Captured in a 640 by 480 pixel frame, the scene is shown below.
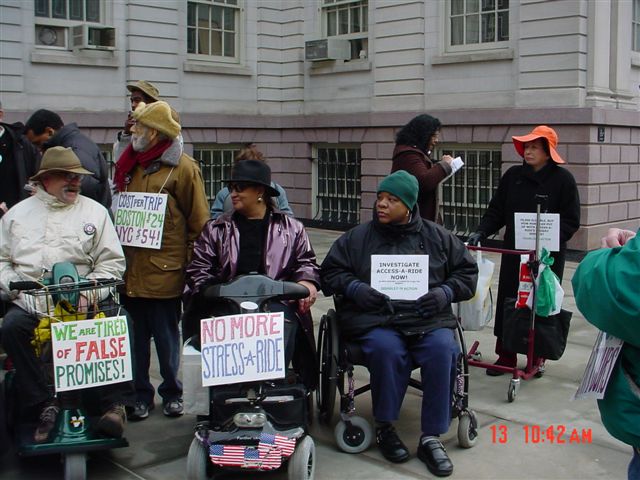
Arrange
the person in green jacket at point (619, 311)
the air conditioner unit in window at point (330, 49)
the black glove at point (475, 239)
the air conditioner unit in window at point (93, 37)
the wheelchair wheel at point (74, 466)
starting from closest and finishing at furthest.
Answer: the person in green jacket at point (619, 311)
the wheelchair wheel at point (74, 466)
the black glove at point (475, 239)
the air conditioner unit in window at point (93, 37)
the air conditioner unit in window at point (330, 49)

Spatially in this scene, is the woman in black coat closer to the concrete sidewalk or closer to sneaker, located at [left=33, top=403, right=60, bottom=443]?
the concrete sidewalk

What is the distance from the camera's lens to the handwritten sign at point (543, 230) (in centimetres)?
624

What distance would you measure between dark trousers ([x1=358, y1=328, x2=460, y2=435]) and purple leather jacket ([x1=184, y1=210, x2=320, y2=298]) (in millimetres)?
600

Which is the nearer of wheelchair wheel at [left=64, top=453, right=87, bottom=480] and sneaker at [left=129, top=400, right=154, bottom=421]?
wheelchair wheel at [left=64, top=453, right=87, bottom=480]

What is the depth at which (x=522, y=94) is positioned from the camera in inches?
533

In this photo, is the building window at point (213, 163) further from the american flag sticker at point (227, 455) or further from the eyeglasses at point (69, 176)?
the american flag sticker at point (227, 455)

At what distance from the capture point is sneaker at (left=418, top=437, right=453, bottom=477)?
4586mm

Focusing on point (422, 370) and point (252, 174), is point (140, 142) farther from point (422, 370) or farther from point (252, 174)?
point (422, 370)

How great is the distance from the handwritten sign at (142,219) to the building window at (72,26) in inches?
387

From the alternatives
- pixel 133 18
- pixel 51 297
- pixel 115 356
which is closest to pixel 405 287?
pixel 115 356

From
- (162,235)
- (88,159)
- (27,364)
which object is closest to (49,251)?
(27,364)

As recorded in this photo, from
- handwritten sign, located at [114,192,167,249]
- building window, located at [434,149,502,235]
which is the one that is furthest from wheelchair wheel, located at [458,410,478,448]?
building window, located at [434,149,502,235]

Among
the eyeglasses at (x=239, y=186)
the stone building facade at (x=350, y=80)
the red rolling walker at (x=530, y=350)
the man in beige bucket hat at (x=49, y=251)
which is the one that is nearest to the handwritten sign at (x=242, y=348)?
the man in beige bucket hat at (x=49, y=251)

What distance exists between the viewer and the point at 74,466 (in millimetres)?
4383
